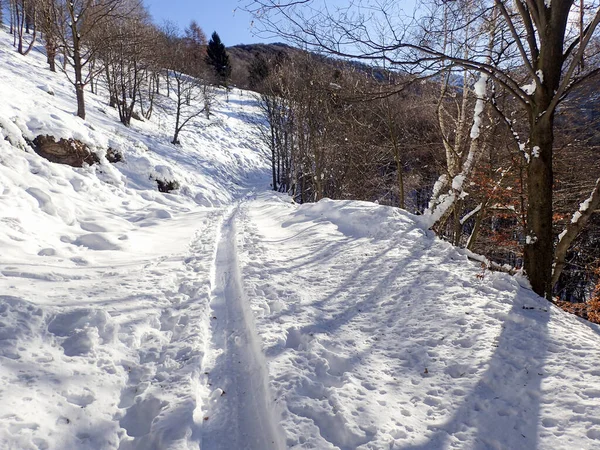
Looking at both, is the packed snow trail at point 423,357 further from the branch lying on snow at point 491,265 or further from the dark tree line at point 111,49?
the dark tree line at point 111,49

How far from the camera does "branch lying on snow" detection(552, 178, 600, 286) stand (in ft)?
14.7

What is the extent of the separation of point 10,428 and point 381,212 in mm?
7449

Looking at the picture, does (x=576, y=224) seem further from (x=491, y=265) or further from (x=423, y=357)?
(x=423, y=357)

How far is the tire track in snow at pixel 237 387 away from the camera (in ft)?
8.04

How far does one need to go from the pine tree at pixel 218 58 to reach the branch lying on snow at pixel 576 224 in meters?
57.4

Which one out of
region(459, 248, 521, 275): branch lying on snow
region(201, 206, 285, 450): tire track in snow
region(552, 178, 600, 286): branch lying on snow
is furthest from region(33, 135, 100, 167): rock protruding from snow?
region(552, 178, 600, 286): branch lying on snow

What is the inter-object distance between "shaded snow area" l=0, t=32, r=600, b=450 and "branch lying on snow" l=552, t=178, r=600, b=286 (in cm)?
118

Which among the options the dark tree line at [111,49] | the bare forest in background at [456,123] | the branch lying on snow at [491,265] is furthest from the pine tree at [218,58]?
the branch lying on snow at [491,265]

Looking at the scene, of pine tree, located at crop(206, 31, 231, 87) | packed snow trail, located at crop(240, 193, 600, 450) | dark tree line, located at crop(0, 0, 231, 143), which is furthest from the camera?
pine tree, located at crop(206, 31, 231, 87)

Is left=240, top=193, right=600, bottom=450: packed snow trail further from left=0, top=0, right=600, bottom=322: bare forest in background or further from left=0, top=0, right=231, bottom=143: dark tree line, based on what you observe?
left=0, top=0, right=231, bottom=143: dark tree line

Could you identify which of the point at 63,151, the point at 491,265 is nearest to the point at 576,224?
the point at 491,265

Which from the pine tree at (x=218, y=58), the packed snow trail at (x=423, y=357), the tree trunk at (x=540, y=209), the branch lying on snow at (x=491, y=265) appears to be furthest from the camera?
the pine tree at (x=218, y=58)

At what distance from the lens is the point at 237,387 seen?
9.77ft

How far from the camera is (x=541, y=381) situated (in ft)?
8.70
